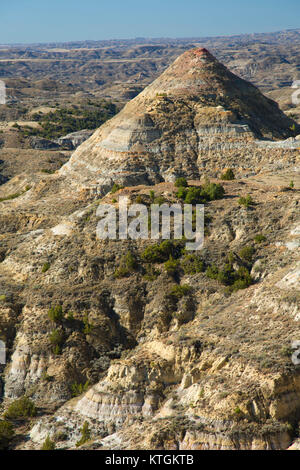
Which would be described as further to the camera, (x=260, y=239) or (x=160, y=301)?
(x=260, y=239)

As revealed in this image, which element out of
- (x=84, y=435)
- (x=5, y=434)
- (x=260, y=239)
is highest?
(x=260, y=239)

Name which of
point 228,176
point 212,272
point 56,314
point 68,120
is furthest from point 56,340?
point 68,120

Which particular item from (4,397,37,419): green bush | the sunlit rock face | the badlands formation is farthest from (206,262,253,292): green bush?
the sunlit rock face

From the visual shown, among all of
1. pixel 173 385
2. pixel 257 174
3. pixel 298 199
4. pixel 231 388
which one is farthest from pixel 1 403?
pixel 257 174

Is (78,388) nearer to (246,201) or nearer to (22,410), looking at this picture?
(22,410)

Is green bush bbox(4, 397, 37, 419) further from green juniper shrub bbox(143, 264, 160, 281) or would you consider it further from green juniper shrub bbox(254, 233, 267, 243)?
green juniper shrub bbox(254, 233, 267, 243)
